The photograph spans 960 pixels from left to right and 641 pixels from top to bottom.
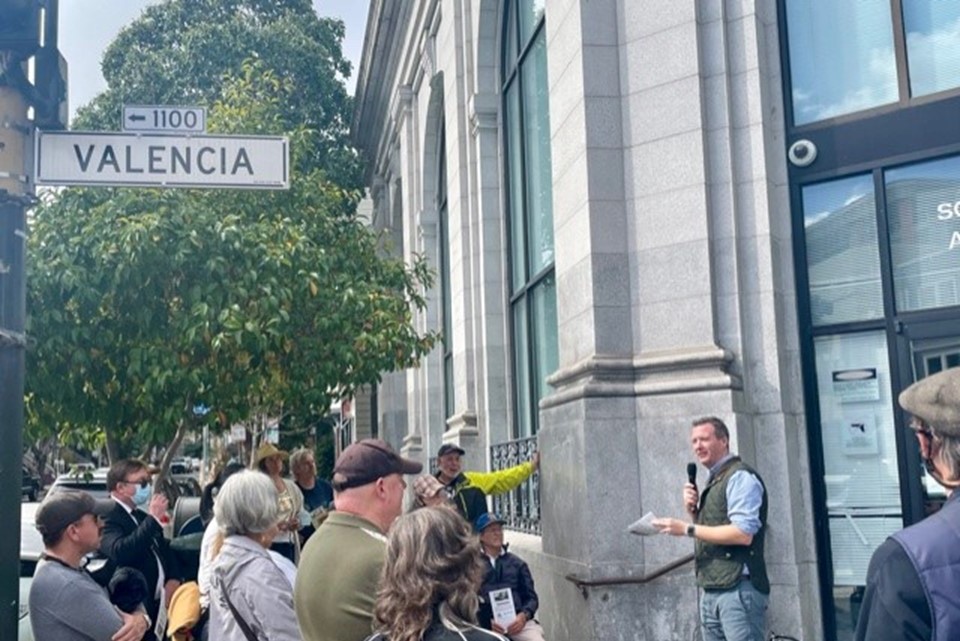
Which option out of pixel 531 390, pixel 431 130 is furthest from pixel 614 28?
pixel 431 130

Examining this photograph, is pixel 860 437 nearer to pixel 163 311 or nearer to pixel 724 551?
pixel 724 551

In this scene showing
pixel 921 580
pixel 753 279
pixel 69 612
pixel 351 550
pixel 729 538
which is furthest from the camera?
pixel 753 279

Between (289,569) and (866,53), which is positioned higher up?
(866,53)

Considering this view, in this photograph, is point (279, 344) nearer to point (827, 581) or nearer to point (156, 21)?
point (827, 581)

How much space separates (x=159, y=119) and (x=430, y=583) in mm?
3792

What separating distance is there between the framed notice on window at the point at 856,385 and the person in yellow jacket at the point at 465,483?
2.88 metres

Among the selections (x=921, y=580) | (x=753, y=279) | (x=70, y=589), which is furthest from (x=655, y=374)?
(x=921, y=580)

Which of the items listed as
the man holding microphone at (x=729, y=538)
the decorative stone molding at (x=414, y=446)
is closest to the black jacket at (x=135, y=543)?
the man holding microphone at (x=729, y=538)

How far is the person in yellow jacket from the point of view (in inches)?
354

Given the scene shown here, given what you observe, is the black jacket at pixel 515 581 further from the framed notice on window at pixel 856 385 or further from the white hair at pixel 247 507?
the white hair at pixel 247 507

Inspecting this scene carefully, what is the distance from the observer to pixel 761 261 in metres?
8.34

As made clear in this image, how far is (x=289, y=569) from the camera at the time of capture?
4.84 meters

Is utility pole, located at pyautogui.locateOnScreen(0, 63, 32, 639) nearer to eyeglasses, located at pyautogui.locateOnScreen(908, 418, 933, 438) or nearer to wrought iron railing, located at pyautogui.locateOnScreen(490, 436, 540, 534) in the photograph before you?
eyeglasses, located at pyautogui.locateOnScreen(908, 418, 933, 438)

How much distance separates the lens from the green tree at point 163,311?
10195 mm
